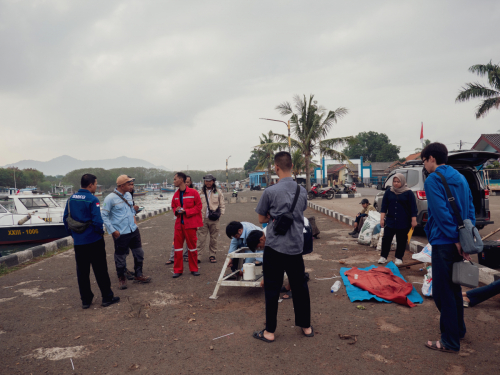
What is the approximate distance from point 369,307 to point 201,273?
2896 mm

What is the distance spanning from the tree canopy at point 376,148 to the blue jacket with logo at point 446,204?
74.9 m

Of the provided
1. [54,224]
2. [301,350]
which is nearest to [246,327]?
[301,350]

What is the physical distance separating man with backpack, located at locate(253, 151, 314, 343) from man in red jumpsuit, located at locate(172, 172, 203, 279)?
2.52m

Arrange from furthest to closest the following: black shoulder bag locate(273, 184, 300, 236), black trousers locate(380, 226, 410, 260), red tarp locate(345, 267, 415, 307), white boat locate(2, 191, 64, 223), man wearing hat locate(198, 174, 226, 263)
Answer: white boat locate(2, 191, 64, 223), man wearing hat locate(198, 174, 226, 263), black trousers locate(380, 226, 410, 260), red tarp locate(345, 267, 415, 307), black shoulder bag locate(273, 184, 300, 236)

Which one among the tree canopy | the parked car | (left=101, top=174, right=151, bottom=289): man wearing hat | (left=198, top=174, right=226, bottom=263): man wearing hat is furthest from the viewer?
the tree canopy

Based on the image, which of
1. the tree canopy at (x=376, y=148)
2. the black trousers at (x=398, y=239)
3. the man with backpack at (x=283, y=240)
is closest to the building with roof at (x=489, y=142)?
the black trousers at (x=398, y=239)

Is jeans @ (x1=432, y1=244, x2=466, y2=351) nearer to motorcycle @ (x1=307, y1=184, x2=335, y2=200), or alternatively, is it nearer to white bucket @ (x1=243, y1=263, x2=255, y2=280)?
white bucket @ (x1=243, y1=263, x2=255, y2=280)

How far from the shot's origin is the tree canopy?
2822 inches

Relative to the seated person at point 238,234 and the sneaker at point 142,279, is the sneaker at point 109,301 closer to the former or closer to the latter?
the sneaker at point 142,279

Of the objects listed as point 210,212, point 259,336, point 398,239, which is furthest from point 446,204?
point 210,212

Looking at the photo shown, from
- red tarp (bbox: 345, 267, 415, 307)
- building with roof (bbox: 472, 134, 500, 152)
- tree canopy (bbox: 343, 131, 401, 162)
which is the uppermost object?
tree canopy (bbox: 343, 131, 401, 162)

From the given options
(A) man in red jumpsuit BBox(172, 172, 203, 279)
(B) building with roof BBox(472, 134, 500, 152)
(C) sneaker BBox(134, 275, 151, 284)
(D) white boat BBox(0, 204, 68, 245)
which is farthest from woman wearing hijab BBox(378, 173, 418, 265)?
(B) building with roof BBox(472, 134, 500, 152)

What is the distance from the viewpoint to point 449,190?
2668mm

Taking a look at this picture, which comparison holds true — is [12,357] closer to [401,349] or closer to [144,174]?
[401,349]
